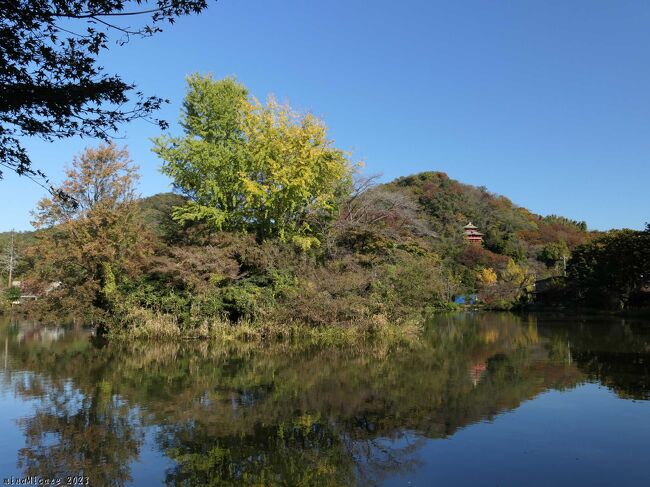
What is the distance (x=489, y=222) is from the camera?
72688 mm

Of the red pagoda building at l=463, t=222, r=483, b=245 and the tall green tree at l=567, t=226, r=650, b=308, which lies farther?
the red pagoda building at l=463, t=222, r=483, b=245

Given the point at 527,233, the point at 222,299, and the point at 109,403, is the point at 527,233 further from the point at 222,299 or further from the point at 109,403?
the point at 109,403

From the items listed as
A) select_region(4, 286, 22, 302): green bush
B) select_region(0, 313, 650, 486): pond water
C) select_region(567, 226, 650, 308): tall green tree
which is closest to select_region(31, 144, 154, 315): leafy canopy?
select_region(0, 313, 650, 486): pond water

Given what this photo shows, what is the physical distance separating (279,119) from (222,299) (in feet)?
27.2

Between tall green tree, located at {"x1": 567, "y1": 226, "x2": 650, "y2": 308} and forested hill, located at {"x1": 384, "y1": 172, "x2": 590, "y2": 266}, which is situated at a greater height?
forested hill, located at {"x1": 384, "y1": 172, "x2": 590, "y2": 266}

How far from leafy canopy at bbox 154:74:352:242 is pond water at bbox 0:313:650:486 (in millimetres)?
7804

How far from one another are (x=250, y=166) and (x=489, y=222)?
2299 inches

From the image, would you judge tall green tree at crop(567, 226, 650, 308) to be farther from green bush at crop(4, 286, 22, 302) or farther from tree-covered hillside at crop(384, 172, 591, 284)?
green bush at crop(4, 286, 22, 302)

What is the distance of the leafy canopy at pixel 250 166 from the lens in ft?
67.0

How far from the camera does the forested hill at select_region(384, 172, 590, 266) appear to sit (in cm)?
6269

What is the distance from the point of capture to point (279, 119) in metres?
21.8

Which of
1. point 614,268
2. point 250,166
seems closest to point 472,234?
point 614,268

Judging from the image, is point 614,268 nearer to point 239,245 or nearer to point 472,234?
point 239,245

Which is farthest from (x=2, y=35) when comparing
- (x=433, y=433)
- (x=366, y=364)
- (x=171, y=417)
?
(x=366, y=364)
